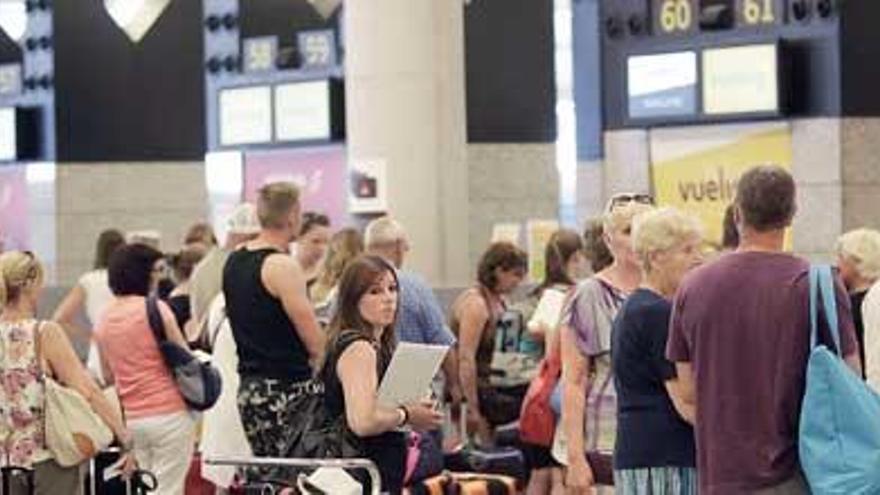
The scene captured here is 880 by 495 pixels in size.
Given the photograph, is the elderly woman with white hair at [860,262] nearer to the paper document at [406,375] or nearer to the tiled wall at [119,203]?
the paper document at [406,375]

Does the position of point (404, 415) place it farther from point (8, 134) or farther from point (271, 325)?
point (8, 134)

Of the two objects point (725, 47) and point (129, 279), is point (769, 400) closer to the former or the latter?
point (129, 279)

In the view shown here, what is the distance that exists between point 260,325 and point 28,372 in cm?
104

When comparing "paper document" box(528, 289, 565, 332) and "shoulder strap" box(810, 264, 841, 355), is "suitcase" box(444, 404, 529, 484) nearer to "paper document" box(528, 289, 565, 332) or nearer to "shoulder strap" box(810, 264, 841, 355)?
"paper document" box(528, 289, 565, 332)

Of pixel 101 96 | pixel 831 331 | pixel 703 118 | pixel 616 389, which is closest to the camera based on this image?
pixel 831 331

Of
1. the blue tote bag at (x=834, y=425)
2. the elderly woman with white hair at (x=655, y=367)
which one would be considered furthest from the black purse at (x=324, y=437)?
the blue tote bag at (x=834, y=425)

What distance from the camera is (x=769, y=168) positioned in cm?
626

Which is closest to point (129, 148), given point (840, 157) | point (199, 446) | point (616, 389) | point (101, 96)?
point (101, 96)

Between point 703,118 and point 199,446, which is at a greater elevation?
point 703,118

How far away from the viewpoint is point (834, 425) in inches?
243

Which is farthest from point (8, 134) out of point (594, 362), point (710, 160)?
point (594, 362)

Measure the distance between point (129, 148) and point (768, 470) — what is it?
14.5m

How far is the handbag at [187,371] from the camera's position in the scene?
9.88m

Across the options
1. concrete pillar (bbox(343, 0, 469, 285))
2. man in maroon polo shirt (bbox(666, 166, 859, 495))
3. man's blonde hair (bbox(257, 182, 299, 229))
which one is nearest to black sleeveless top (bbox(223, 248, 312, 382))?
man's blonde hair (bbox(257, 182, 299, 229))
